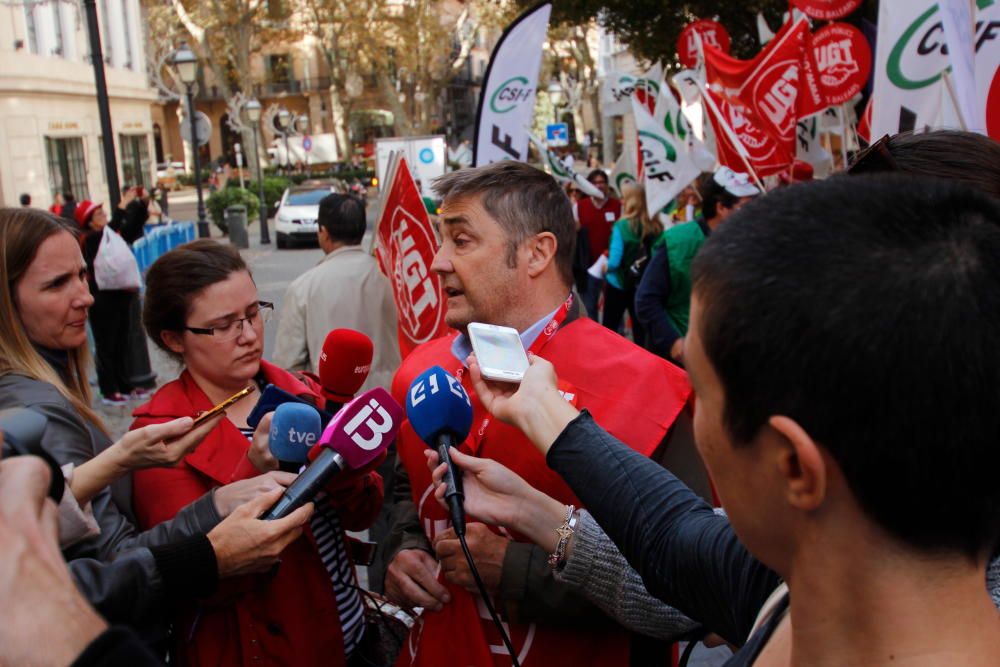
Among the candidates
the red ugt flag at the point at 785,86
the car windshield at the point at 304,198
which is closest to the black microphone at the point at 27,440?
the red ugt flag at the point at 785,86

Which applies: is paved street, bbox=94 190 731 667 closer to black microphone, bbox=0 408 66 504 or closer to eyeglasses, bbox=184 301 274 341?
eyeglasses, bbox=184 301 274 341

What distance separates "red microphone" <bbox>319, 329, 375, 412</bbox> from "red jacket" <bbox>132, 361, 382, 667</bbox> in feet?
1.13

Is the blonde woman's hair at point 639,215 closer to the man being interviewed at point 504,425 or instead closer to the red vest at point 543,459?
the man being interviewed at point 504,425

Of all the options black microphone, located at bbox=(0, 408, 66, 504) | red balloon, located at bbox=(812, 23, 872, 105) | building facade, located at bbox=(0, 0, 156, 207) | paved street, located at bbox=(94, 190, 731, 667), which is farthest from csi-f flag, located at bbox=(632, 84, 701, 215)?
building facade, located at bbox=(0, 0, 156, 207)

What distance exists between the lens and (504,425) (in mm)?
2121

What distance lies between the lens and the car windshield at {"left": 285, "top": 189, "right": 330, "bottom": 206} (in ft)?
77.5

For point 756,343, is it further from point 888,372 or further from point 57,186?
point 57,186

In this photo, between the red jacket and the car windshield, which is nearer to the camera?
the red jacket

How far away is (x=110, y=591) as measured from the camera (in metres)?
1.81

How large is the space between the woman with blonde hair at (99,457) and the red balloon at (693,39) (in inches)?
425

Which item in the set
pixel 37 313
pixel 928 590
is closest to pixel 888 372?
pixel 928 590

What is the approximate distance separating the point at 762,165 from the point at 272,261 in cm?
1489

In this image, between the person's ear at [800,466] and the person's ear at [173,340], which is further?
the person's ear at [173,340]

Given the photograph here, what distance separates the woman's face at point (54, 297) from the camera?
235 centimetres
